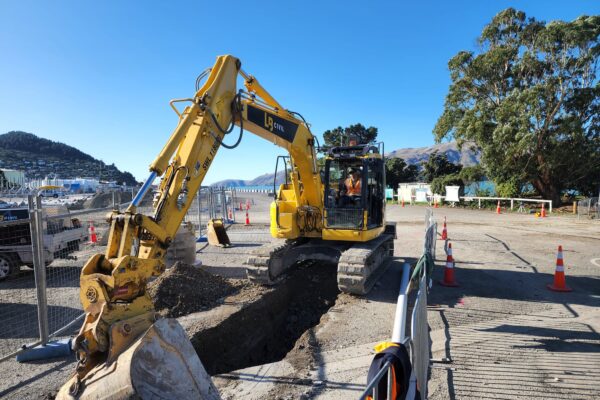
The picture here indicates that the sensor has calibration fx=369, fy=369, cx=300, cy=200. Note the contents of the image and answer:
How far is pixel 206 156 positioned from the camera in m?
4.72

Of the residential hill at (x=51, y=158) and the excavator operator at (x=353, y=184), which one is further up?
the residential hill at (x=51, y=158)

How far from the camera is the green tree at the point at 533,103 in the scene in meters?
23.7

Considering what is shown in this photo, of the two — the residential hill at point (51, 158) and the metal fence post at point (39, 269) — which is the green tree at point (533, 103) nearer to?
the metal fence post at point (39, 269)

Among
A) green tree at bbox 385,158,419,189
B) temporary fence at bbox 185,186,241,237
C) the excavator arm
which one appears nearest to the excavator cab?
the excavator arm

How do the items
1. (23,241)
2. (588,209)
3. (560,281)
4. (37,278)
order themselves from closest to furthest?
(37,278) → (560,281) → (23,241) → (588,209)

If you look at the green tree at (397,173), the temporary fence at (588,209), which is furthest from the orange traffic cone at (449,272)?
the green tree at (397,173)

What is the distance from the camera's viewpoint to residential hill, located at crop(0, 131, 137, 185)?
116 meters

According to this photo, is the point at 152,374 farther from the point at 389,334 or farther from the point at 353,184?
the point at 353,184

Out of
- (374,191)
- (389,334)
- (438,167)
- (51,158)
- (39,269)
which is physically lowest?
(389,334)

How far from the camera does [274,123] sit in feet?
22.3

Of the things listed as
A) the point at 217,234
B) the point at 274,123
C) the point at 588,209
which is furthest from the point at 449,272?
the point at 588,209

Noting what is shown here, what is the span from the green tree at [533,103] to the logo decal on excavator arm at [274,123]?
70.6 ft

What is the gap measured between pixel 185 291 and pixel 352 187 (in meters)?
4.11

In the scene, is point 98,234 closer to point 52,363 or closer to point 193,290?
point 193,290
